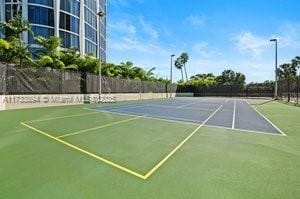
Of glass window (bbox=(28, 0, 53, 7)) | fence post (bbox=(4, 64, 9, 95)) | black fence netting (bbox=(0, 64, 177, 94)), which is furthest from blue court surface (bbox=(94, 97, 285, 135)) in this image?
glass window (bbox=(28, 0, 53, 7))

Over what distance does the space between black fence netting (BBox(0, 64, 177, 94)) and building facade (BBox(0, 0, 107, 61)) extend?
1761 cm

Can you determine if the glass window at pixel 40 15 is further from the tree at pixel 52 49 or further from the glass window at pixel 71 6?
the tree at pixel 52 49

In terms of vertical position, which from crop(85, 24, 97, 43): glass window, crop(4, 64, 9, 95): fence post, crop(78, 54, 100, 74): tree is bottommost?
crop(4, 64, 9, 95): fence post

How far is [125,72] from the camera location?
47.3 meters

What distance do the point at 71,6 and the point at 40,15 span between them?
7.18m

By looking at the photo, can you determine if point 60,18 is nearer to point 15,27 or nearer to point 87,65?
point 87,65

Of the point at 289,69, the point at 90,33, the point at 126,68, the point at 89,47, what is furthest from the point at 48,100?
the point at 289,69

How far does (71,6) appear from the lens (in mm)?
60812

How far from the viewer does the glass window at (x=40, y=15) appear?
55.0m

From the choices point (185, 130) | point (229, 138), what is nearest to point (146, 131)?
point (185, 130)

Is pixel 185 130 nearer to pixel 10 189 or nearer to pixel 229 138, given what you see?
pixel 229 138

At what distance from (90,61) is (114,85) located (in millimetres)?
4237

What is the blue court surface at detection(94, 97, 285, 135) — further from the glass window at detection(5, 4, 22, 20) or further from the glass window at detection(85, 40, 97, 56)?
the glass window at detection(85, 40, 97, 56)

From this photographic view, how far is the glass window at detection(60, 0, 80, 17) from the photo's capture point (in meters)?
58.9
